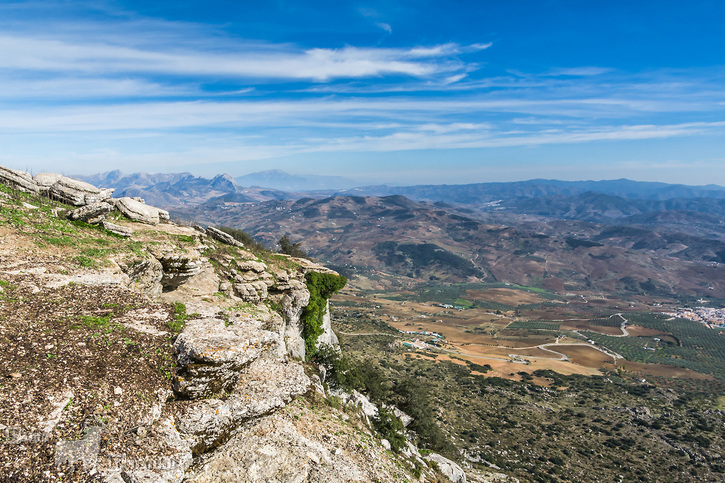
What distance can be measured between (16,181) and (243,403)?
112 feet

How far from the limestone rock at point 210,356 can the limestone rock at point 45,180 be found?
2768cm

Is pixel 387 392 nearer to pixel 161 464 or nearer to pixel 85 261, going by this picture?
pixel 161 464

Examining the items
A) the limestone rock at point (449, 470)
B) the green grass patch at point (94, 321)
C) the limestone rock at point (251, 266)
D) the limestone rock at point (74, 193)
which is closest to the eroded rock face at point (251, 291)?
the limestone rock at point (251, 266)

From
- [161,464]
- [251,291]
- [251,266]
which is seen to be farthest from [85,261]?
[161,464]

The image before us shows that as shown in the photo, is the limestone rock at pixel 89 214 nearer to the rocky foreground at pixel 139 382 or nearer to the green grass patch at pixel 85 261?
the rocky foreground at pixel 139 382

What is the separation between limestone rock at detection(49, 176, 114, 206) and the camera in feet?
103

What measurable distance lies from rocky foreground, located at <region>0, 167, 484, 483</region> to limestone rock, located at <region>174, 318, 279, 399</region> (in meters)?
0.06

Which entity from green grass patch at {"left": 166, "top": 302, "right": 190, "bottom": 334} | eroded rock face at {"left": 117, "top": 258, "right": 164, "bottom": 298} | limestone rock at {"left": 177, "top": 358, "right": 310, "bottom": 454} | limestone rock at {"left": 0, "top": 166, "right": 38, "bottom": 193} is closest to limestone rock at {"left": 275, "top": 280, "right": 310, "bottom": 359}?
eroded rock face at {"left": 117, "top": 258, "right": 164, "bottom": 298}

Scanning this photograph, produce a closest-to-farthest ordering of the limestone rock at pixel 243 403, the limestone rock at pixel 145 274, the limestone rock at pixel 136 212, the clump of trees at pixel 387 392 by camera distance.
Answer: the limestone rock at pixel 243 403 < the limestone rock at pixel 145 274 < the limestone rock at pixel 136 212 < the clump of trees at pixel 387 392

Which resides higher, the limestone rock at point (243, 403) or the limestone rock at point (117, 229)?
the limestone rock at point (117, 229)

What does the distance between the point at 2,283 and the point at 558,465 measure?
192ft

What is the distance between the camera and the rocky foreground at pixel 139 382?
11.5m

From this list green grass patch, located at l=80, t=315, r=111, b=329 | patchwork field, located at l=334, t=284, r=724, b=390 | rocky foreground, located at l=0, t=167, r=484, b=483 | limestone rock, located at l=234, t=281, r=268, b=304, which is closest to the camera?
rocky foreground, located at l=0, t=167, r=484, b=483

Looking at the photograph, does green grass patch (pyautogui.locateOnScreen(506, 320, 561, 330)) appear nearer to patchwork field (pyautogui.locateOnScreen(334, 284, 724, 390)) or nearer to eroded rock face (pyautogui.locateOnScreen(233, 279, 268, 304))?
patchwork field (pyautogui.locateOnScreen(334, 284, 724, 390))
